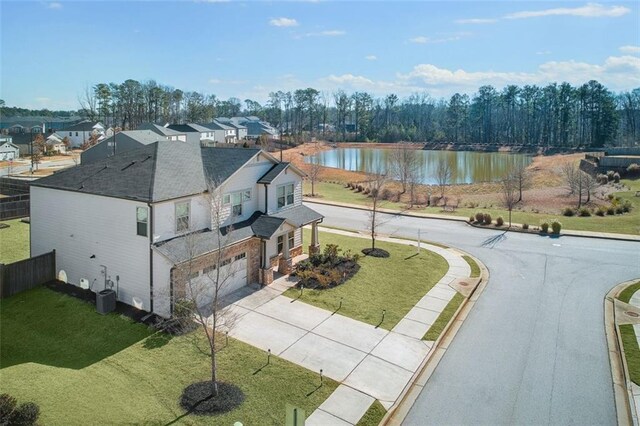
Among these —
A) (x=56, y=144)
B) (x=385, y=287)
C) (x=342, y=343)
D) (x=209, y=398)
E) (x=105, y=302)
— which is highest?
(x=56, y=144)

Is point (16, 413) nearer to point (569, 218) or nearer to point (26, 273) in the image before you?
point (26, 273)

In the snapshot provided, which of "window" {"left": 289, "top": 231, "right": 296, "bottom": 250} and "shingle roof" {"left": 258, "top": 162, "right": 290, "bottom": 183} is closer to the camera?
"shingle roof" {"left": 258, "top": 162, "right": 290, "bottom": 183}

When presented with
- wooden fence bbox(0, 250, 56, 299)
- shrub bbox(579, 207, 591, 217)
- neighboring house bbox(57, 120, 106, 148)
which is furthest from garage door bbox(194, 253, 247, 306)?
neighboring house bbox(57, 120, 106, 148)

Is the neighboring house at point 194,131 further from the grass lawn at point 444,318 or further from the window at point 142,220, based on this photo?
the grass lawn at point 444,318

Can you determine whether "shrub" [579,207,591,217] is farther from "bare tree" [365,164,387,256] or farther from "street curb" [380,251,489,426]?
"street curb" [380,251,489,426]

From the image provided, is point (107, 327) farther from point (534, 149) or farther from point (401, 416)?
point (534, 149)

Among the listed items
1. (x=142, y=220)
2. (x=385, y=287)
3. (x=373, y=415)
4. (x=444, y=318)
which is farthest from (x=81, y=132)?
(x=373, y=415)
